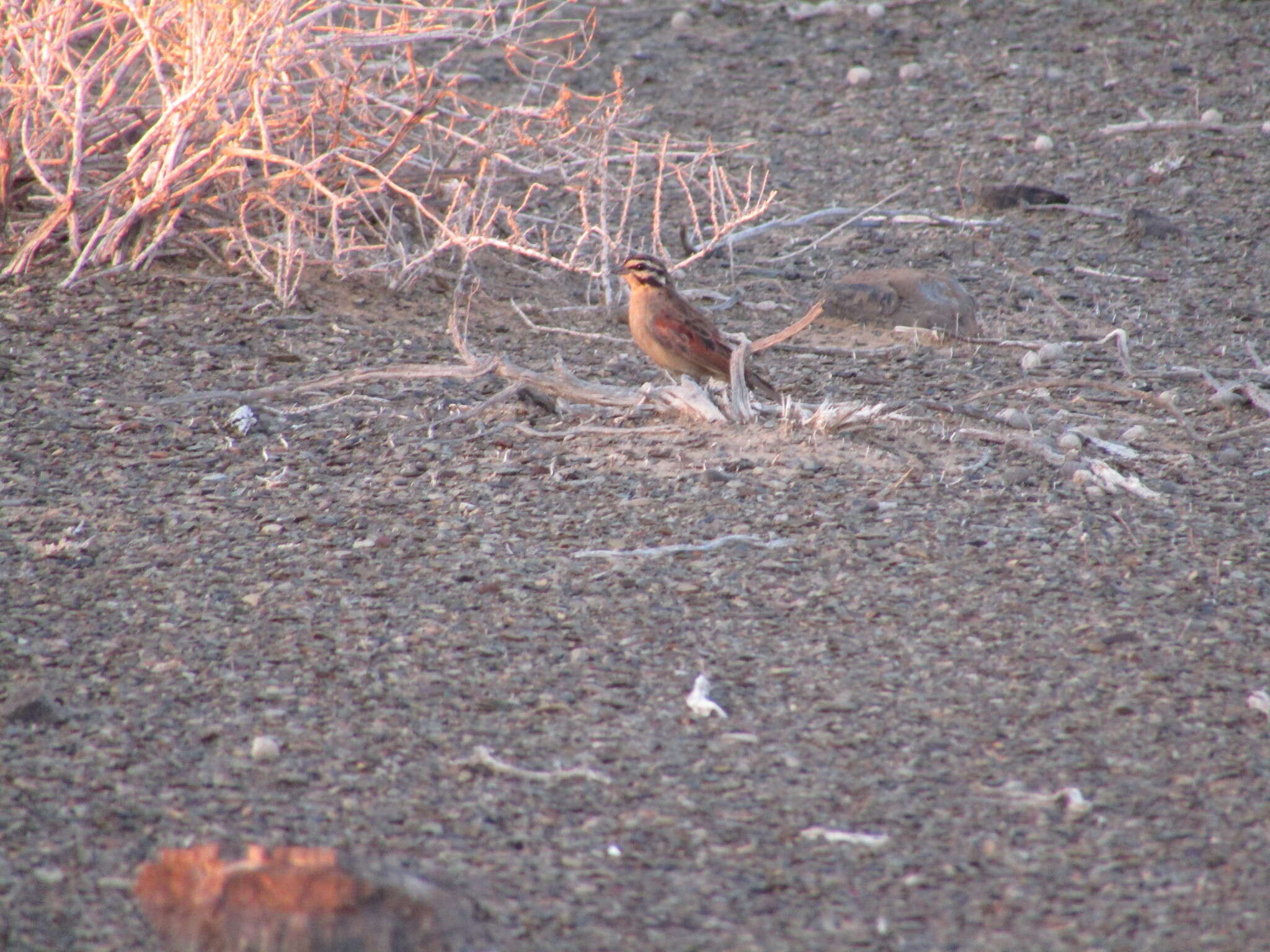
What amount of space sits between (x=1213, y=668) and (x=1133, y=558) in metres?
0.65

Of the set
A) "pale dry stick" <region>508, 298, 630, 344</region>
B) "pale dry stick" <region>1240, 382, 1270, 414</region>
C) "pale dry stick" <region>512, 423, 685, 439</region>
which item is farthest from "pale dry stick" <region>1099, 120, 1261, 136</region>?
"pale dry stick" <region>512, 423, 685, 439</region>

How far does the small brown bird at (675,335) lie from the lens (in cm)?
592

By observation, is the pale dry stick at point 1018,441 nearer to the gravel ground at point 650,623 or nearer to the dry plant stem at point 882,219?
the gravel ground at point 650,623

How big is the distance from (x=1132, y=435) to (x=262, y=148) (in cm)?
393

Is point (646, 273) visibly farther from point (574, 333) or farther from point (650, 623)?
point (650, 623)

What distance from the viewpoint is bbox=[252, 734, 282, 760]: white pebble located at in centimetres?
356

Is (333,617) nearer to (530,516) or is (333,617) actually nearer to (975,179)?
(530,516)

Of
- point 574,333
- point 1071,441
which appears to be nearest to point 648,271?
point 574,333

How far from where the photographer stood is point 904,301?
6730 millimetres

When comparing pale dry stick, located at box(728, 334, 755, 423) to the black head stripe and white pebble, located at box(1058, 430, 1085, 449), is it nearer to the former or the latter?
the black head stripe

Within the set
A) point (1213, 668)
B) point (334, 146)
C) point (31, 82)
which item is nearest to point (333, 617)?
point (1213, 668)

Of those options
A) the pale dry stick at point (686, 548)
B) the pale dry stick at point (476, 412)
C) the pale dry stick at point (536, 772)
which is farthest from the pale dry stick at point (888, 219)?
the pale dry stick at point (536, 772)

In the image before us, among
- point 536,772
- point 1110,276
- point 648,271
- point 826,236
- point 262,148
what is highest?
point 262,148

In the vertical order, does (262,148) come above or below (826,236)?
above
